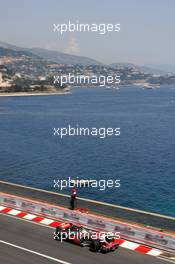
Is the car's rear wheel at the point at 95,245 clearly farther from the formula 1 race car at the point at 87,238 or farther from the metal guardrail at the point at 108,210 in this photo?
the metal guardrail at the point at 108,210

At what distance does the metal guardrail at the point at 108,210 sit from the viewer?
24.5 metres

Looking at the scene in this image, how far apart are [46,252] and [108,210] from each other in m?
5.75

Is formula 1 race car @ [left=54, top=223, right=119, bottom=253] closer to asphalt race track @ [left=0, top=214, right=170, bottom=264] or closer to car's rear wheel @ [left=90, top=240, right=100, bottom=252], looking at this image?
car's rear wheel @ [left=90, top=240, right=100, bottom=252]

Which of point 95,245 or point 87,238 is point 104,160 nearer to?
point 87,238

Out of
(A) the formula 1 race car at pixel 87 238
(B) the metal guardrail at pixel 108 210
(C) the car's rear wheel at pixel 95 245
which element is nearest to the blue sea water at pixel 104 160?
(B) the metal guardrail at pixel 108 210

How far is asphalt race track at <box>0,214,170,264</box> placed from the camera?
21.1 m

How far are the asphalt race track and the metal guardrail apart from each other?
9.38ft

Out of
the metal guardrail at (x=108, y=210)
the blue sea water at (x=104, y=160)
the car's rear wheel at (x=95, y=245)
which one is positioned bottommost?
the blue sea water at (x=104, y=160)

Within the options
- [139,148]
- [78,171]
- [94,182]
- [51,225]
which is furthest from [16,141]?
[51,225]

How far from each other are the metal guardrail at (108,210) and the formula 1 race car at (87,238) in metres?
2.15

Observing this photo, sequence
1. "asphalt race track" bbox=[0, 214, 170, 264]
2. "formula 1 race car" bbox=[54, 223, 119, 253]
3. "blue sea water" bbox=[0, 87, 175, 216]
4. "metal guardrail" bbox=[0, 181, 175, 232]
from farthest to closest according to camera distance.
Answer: "blue sea water" bbox=[0, 87, 175, 216] < "metal guardrail" bbox=[0, 181, 175, 232] < "formula 1 race car" bbox=[54, 223, 119, 253] < "asphalt race track" bbox=[0, 214, 170, 264]

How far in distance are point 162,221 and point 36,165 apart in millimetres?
46947

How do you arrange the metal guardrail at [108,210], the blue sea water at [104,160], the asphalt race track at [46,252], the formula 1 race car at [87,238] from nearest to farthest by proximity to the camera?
the asphalt race track at [46,252]
the formula 1 race car at [87,238]
the metal guardrail at [108,210]
the blue sea water at [104,160]

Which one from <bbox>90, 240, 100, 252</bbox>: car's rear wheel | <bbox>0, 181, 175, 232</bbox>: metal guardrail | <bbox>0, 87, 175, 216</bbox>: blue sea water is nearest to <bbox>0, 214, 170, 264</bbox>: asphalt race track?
<bbox>90, 240, 100, 252</bbox>: car's rear wheel
